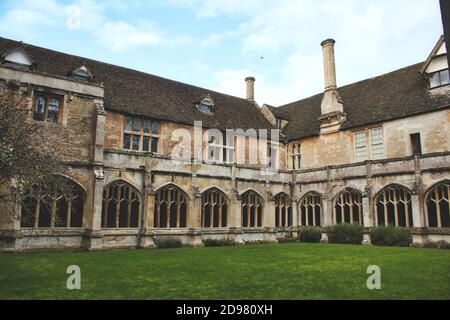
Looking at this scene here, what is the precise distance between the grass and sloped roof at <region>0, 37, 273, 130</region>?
10664 millimetres

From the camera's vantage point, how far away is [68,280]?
308 inches

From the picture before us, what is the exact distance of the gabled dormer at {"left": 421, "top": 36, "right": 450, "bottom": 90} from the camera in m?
19.9

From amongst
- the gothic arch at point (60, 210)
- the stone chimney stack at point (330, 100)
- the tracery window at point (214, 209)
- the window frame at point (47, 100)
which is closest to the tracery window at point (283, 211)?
the tracery window at point (214, 209)

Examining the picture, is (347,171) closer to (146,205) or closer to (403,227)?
(403,227)

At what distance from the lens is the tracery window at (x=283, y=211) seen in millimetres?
23734

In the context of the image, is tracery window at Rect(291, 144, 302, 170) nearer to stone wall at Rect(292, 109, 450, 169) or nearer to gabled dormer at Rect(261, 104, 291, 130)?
stone wall at Rect(292, 109, 450, 169)

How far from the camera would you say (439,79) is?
20.1 metres

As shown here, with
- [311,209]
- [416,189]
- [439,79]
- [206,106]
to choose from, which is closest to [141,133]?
[206,106]

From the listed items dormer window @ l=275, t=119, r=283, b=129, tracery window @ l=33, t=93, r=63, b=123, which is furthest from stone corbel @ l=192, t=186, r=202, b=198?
dormer window @ l=275, t=119, r=283, b=129

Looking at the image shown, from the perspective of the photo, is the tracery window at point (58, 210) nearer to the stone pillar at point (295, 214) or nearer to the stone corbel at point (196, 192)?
the stone corbel at point (196, 192)

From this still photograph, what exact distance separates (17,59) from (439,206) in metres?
21.7

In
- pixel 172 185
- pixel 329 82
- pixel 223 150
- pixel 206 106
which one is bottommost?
pixel 172 185

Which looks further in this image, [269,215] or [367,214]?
[269,215]

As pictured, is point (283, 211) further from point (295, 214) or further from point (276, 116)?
point (276, 116)
